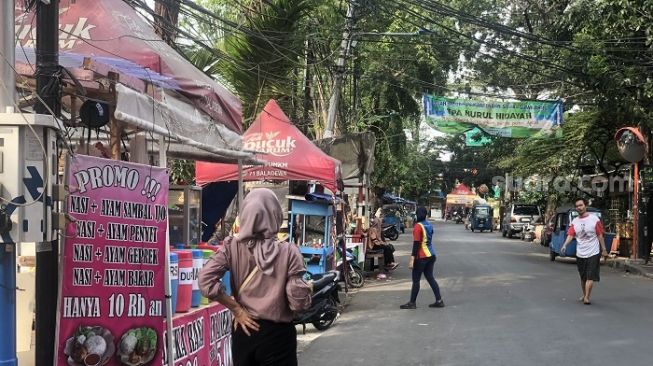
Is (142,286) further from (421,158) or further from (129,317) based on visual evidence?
(421,158)

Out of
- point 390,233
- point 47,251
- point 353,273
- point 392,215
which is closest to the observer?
point 47,251

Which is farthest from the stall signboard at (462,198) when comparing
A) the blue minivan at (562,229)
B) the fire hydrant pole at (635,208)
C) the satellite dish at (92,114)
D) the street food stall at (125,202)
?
the satellite dish at (92,114)

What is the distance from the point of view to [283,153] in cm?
1026

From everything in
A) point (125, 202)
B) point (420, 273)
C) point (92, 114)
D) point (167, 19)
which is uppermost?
point (167, 19)

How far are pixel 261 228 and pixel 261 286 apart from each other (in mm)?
318

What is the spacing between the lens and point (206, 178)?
9.77 meters

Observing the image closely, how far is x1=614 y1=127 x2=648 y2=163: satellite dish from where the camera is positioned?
17.4 m

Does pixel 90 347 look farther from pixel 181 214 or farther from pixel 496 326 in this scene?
pixel 496 326

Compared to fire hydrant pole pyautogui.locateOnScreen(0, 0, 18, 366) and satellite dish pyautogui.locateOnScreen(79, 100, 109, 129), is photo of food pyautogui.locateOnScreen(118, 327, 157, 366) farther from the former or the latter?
satellite dish pyautogui.locateOnScreen(79, 100, 109, 129)

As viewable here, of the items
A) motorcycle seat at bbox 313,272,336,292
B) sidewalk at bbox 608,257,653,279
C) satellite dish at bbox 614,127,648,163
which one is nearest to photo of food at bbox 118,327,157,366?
motorcycle seat at bbox 313,272,336,292

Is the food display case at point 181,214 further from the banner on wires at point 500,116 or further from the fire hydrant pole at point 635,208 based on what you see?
the fire hydrant pole at point 635,208

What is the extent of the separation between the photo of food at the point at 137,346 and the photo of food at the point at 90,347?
78 mm

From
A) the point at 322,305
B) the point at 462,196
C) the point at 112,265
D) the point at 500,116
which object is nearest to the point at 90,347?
the point at 112,265

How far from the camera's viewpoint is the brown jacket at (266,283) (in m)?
3.43
